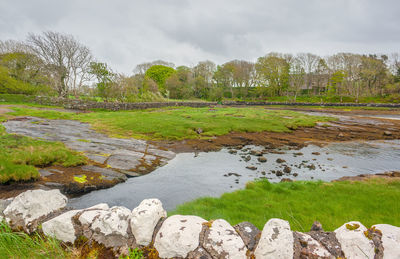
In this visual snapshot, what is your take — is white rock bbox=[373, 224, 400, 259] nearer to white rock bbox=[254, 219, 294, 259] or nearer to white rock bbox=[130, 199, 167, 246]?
white rock bbox=[254, 219, 294, 259]

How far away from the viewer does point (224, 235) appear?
10.8 feet

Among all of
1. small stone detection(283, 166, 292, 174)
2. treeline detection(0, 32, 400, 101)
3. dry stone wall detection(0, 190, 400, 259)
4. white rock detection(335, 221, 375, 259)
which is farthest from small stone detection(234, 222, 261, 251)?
treeline detection(0, 32, 400, 101)

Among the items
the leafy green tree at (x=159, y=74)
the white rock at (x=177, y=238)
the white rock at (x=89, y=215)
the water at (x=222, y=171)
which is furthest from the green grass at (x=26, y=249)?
the leafy green tree at (x=159, y=74)

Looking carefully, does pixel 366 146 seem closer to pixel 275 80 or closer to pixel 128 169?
pixel 128 169

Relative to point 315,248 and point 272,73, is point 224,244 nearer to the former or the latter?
point 315,248

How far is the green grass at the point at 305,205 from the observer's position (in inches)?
224

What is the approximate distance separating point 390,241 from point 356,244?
1.64ft

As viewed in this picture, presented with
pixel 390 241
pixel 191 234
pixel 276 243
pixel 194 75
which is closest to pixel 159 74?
pixel 194 75

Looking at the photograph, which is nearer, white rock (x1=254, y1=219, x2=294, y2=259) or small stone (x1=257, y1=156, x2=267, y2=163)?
white rock (x1=254, y1=219, x2=294, y2=259)

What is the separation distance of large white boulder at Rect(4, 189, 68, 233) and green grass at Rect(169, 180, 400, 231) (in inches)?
149

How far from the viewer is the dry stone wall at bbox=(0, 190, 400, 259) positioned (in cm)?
302

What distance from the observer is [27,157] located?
30.6ft

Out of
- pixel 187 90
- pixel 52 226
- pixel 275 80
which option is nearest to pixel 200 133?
pixel 52 226

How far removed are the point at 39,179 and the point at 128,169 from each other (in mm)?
4022
